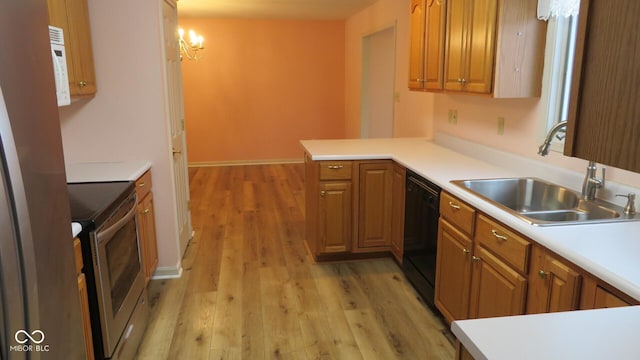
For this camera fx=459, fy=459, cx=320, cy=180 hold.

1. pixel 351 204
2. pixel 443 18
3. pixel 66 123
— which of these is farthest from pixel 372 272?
pixel 66 123

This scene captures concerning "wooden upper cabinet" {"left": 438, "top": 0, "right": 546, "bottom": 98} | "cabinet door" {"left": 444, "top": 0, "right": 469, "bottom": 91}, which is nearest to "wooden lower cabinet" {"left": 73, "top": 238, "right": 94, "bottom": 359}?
"wooden upper cabinet" {"left": 438, "top": 0, "right": 546, "bottom": 98}

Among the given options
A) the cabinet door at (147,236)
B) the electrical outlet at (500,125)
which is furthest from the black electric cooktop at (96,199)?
the electrical outlet at (500,125)

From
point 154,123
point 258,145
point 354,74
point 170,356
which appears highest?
point 354,74

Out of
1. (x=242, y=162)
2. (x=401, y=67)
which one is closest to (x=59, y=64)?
(x=401, y=67)

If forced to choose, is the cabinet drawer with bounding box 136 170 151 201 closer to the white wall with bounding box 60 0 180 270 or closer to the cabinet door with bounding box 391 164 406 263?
the white wall with bounding box 60 0 180 270

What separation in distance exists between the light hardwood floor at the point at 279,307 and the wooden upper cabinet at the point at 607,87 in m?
2.09

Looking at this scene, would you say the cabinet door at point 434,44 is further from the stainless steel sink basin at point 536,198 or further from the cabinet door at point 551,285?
the cabinet door at point 551,285

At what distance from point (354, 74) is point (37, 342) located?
654cm

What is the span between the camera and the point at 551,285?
1.70m

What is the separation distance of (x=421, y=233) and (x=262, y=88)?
5.18 meters

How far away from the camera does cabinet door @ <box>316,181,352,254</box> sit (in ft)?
11.4

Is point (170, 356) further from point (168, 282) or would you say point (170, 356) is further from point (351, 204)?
point (351, 204)

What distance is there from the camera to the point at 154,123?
3186 millimetres

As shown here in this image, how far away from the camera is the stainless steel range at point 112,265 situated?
6.50 ft
